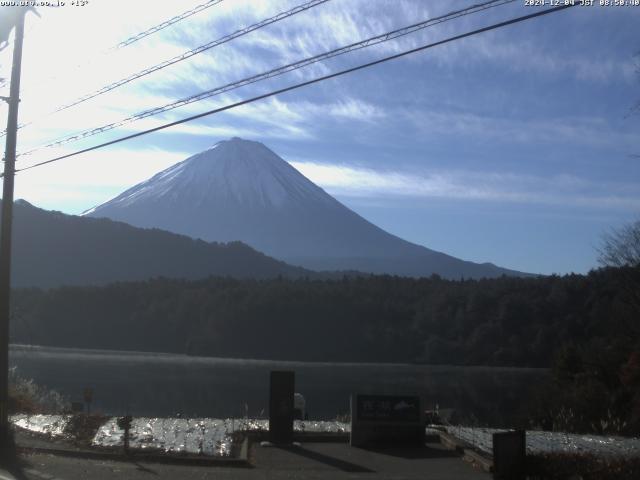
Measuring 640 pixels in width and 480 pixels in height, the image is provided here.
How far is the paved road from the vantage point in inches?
472

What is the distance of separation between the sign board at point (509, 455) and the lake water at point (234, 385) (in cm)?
1375

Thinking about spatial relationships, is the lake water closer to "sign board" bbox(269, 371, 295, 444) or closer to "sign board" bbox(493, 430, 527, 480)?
"sign board" bbox(269, 371, 295, 444)

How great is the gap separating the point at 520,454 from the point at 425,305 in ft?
165

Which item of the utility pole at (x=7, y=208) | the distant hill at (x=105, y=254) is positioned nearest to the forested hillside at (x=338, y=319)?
the distant hill at (x=105, y=254)

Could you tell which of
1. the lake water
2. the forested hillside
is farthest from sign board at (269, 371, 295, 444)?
the forested hillside

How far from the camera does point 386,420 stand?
15.2 meters

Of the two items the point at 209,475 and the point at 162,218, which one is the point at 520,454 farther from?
the point at 162,218

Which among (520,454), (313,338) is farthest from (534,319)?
(520,454)

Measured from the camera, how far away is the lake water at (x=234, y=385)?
28.3 meters

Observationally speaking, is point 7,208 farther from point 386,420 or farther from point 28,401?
point 386,420

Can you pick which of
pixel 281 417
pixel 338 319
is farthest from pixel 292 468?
pixel 338 319

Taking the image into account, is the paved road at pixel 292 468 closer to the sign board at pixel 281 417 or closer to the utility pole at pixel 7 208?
the sign board at pixel 281 417

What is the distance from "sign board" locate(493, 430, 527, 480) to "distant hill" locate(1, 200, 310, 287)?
7729 centimetres

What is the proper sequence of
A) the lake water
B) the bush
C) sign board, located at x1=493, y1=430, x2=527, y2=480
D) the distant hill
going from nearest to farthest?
1. sign board, located at x1=493, y1=430, x2=527, y2=480
2. the bush
3. the lake water
4. the distant hill
